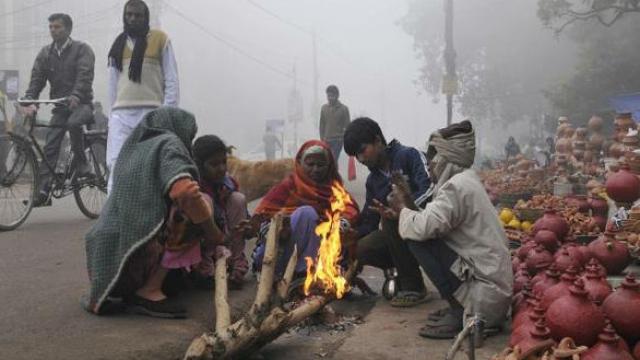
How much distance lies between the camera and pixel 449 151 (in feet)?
12.2

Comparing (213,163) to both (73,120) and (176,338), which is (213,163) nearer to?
(176,338)

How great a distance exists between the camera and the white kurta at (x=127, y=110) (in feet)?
18.4

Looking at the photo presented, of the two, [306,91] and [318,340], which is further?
[306,91]

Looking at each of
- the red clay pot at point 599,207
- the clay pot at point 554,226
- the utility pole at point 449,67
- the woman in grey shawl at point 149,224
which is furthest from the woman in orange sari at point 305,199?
the utility pole at point 449,67

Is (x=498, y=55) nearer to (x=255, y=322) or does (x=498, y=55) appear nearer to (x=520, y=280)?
(x=520, y=280)

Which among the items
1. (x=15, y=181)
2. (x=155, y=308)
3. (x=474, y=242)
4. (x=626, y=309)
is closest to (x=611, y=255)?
(x=474, y=242)

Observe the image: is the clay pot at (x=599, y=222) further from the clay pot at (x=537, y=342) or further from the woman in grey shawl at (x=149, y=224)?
the woman in grey shawl at (x=149, y=224)

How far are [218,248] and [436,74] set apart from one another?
107ft

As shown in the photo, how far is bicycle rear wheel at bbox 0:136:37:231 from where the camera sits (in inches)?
261

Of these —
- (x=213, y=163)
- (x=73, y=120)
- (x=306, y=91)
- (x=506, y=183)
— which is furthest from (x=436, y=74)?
(x=306, y=91)

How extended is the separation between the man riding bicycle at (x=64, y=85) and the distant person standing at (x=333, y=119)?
572cm

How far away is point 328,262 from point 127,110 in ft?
8.80

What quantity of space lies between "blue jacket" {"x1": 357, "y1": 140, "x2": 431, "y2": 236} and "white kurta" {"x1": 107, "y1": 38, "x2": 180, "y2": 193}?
2.02 m

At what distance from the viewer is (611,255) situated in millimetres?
4074
